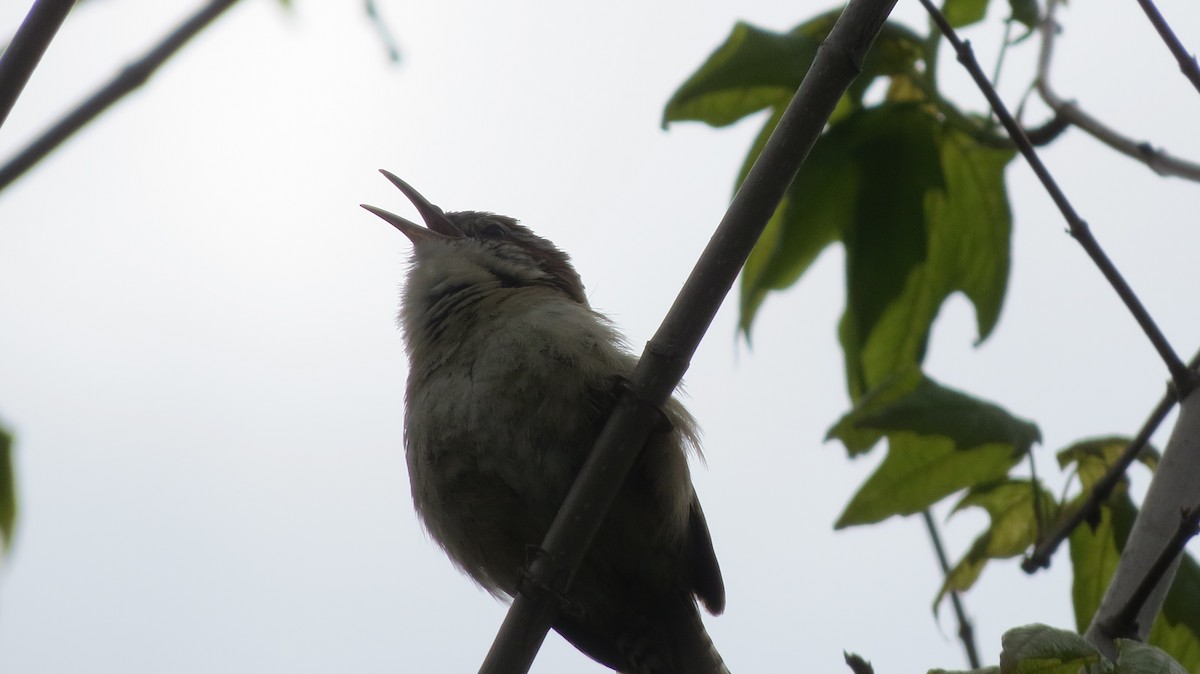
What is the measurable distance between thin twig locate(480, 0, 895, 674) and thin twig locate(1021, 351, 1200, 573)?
1052 mm

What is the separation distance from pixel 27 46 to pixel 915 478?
2.24 metres

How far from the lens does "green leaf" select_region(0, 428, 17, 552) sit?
2873 millimetres

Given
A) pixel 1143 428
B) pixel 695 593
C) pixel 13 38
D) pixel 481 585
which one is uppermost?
pixel 1143 428

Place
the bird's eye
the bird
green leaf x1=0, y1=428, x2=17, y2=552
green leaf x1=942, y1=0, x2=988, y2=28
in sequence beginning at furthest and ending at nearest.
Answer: the bird's eye
the bird
green leaf x1=942, y1=0, x2=988, y2=28
green leaf x1=0, y1=428, x2=17, y2=552

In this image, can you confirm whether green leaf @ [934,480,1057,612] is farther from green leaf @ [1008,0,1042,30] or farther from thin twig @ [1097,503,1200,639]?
green leaf @ [1008,0,1042,30]

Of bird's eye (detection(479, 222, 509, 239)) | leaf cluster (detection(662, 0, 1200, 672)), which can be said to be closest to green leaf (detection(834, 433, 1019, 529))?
leaf cluster (detection(662, 0, 1200, 672))

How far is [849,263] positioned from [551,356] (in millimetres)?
1064

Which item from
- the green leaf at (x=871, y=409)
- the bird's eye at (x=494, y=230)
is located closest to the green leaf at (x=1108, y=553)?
the green leaf at (x=871, y=409)

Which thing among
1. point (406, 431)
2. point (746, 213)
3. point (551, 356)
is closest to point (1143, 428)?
point (746, 213)

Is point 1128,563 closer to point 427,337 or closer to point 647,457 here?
point 647,457

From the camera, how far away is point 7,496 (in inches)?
114

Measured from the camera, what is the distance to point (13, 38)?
2.13 meters

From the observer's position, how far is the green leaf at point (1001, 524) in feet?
10.3

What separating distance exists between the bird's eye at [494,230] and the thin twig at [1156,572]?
11.4 ft
